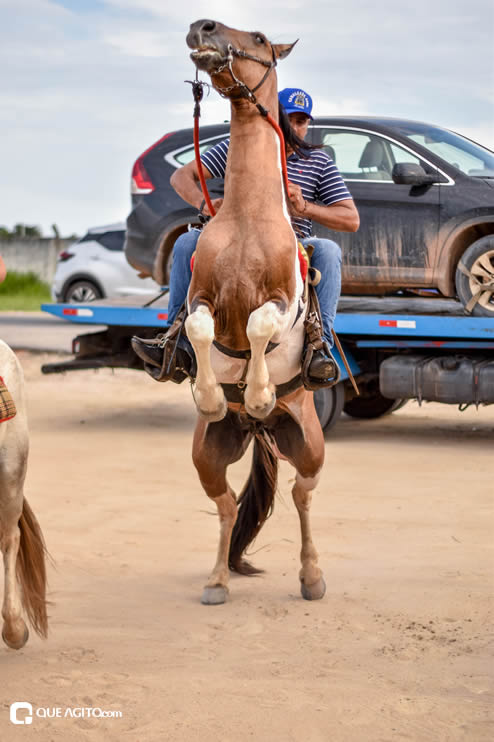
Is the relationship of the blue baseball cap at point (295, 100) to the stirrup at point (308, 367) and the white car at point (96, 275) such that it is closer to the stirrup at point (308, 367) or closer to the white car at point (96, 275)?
the stirrup at point (308, 367)

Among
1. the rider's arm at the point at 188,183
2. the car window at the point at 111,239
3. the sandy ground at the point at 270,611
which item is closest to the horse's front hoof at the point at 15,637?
the sandy ground at the point at 270,611

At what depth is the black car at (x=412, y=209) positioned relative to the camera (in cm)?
965

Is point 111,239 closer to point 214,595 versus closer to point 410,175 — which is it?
point 410,175

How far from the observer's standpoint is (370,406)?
12148 mm

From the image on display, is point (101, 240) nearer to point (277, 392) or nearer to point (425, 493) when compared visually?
point (425, 493)

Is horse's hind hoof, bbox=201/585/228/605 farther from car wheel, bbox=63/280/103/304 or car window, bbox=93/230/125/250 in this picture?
car window, bbox=93/230/125/250

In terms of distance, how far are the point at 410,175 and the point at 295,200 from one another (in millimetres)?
4565

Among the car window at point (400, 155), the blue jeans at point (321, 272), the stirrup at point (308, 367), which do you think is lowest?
the stirrup at point (308, 367)

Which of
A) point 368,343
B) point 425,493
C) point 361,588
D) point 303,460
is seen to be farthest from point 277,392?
point 368,343

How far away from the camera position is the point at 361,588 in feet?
19.7

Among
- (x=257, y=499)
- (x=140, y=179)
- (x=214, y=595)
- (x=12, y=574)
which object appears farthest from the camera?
(x=140, y=179)

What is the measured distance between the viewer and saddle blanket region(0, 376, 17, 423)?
4.64m

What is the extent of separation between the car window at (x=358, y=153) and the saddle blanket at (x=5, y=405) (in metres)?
6.15

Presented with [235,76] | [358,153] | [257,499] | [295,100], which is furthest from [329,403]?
[235,76]
